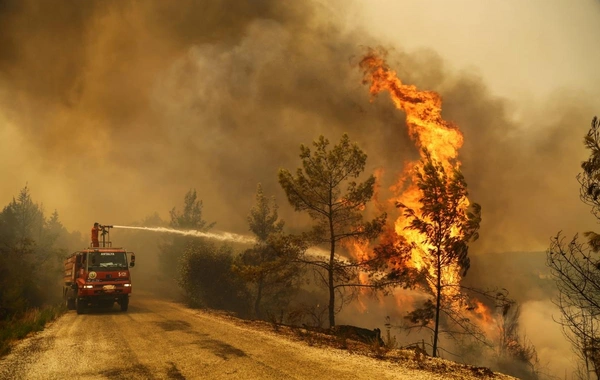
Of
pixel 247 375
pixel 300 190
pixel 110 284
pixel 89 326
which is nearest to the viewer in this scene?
pixel 247 375

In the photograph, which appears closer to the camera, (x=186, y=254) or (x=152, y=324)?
(x=152, y=324)

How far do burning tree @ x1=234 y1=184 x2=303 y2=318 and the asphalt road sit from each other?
120 inches

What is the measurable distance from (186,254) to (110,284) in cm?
1349

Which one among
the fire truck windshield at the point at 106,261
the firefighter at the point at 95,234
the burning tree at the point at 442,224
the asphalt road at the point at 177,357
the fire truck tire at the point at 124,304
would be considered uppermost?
the burning tree at the point at 442,224

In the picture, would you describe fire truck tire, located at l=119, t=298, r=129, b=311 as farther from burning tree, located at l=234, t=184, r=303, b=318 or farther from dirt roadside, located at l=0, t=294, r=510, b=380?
burning tree, located at l=234, t=184, r=303, b=318

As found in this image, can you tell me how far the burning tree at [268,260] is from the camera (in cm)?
1745

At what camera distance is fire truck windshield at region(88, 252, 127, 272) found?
66.0ft

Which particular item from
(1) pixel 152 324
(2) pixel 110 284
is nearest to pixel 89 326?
(1) pixel 152 324

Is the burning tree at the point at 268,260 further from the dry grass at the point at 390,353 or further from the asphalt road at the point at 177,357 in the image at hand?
the asphalt road at the point at 177,357

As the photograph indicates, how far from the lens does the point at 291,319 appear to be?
1691 cm

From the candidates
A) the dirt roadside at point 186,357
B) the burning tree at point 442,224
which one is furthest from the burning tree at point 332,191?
the dirt roadside at point 186,357

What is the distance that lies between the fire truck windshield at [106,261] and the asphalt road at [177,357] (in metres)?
4.98

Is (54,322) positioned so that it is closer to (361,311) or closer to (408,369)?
(408,369)

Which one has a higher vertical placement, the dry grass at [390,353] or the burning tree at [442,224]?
the burning tree at [442,224]
